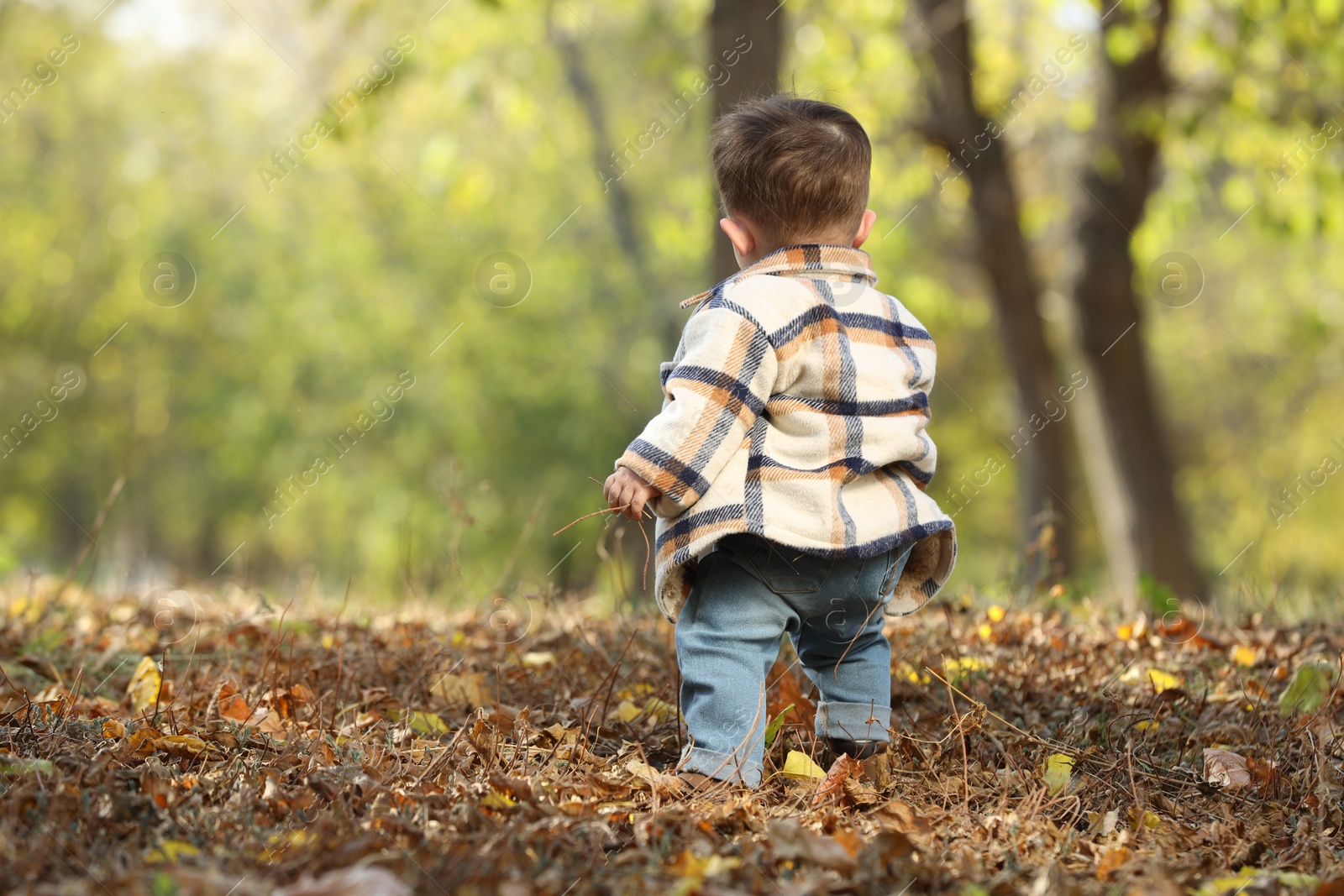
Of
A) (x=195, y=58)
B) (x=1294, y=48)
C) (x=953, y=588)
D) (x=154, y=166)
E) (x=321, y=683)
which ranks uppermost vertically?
(x=195, y=58)

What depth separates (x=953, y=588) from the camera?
14.1 feet

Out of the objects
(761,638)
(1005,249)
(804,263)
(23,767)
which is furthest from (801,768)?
(1005,249)

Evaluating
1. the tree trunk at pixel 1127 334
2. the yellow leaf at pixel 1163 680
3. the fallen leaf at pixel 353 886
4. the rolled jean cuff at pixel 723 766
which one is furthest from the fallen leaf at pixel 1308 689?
the tree trunk at pixel 1127 334

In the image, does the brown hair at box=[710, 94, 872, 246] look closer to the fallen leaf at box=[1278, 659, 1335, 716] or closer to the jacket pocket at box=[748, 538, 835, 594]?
the jacket pocket at box=[748, 538, 835, 594]

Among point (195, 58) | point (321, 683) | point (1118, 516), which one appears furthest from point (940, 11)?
point (195, 58)

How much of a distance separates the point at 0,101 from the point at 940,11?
12.6 metres

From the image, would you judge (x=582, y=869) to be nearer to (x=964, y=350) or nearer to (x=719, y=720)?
(x=719, y=720)

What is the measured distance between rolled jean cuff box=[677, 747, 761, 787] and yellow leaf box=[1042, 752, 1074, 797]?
577 millimetres

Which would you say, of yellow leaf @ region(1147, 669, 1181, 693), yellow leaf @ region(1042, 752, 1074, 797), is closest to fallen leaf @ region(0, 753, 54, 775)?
yellow leaf @ region(1042, 752, 1074, 797)

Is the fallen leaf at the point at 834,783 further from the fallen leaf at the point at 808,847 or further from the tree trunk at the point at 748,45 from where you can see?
the tree trunk at the point at 748,45

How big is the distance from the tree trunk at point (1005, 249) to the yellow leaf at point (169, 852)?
6636 mm

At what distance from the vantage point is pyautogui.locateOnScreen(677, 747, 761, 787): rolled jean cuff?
2.11 meters

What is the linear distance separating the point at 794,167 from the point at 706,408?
1.89 ft

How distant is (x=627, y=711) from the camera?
2676mm
